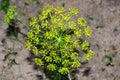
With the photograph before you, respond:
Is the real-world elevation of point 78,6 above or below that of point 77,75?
above

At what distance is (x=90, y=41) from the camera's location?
6.36 meters

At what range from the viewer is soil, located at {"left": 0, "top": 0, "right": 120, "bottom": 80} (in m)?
6.06

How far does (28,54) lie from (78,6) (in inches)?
65.1

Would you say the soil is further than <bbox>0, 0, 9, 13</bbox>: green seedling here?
No

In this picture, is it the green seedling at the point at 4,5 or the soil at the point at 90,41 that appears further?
the green seedling at the point at 4,5

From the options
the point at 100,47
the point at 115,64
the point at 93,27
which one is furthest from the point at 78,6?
the point at 115,64

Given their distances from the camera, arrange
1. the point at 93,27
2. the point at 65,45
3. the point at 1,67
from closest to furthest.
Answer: the point at 65,45, the point at 1,67, the point at 93,27

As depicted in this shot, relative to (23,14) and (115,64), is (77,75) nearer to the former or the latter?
(115,64)

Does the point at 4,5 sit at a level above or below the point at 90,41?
above

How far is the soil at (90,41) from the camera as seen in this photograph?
239 inches

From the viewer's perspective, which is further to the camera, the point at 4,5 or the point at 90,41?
the point at 4,5

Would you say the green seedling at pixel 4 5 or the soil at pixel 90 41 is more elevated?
the green seedling at pixel 4 5

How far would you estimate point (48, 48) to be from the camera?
4.50 metres

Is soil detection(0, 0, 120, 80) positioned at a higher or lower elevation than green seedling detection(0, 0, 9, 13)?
lower
